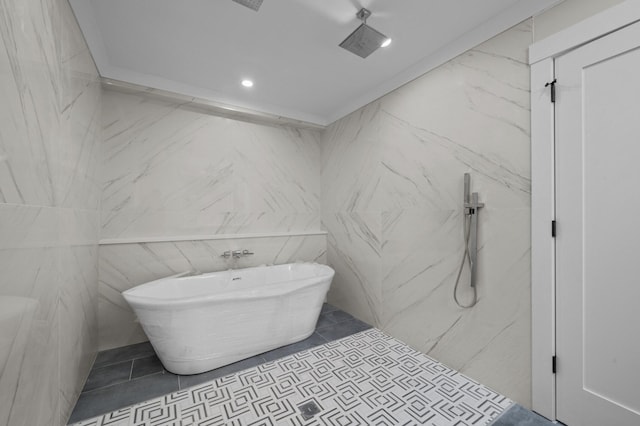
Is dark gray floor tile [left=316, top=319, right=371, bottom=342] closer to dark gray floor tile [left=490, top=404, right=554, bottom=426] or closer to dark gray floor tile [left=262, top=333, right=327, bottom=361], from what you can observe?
dark gray floor tile [left=262, top=333, right=327, bottom=361]

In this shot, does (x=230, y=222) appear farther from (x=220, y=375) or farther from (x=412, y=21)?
(x=412, y=21)

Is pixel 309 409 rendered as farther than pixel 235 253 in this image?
No

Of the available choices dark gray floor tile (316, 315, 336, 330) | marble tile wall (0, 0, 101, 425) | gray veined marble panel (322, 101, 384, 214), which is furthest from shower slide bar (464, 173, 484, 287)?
marble tile wall (0, 0, 101, 425)

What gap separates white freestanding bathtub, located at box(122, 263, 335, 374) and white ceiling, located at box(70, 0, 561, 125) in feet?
6.18

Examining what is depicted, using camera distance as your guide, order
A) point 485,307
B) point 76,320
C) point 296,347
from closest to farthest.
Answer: point 76,320 < point 485,307 < point 296,347

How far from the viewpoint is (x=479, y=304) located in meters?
1.85

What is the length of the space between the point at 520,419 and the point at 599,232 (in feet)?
3.79

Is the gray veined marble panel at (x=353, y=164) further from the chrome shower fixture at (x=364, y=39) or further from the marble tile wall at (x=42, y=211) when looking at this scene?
the marble tile wall at (x=42, y=211)

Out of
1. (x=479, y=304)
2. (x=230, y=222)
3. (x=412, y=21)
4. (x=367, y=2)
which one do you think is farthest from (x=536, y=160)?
(x=230, y=222)

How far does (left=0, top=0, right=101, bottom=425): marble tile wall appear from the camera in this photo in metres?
0.93

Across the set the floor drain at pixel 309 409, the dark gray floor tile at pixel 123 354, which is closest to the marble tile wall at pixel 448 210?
the floor drain at pixel 309 409

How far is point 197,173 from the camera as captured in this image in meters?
Result: 2.83

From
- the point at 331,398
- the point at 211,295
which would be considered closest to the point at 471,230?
the point at 331,398

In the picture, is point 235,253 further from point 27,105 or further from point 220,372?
point 27,105
